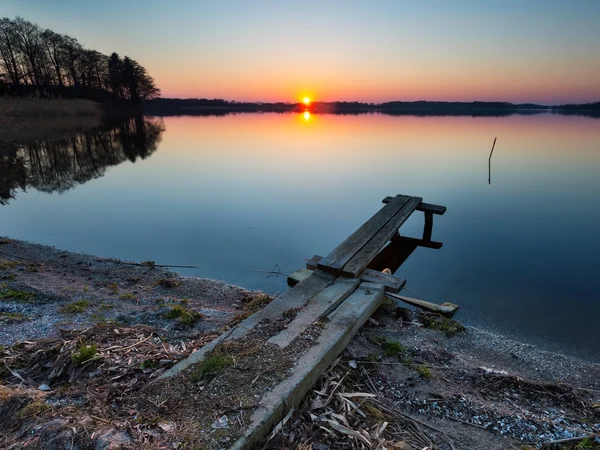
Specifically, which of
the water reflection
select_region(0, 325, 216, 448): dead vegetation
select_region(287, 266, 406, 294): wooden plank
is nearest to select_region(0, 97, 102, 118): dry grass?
the water reflection

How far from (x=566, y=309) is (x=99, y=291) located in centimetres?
986

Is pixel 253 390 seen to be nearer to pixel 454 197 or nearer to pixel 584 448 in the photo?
pixel 584 448

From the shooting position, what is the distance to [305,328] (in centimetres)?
462

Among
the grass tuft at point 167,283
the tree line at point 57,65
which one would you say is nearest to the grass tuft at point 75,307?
the grass tuft at point 167,283

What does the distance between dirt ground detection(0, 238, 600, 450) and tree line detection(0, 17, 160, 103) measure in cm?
5483

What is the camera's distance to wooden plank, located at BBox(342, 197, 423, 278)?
668 cm

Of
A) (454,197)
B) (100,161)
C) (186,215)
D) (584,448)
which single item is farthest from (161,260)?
(100,161)

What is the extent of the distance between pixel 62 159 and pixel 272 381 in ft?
85.6

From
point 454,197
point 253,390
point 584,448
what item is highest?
point 253,390

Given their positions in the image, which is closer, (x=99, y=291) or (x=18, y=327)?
(x=18, y=327)

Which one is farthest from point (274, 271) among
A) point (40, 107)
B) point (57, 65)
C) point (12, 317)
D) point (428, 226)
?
point (57, 65)

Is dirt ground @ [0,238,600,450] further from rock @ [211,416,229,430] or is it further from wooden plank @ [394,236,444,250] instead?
wooden plank @ [394,236,444,250]

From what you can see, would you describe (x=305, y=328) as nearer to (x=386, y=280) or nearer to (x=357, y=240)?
(x=386, y=280)

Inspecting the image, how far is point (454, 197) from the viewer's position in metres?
17.8
